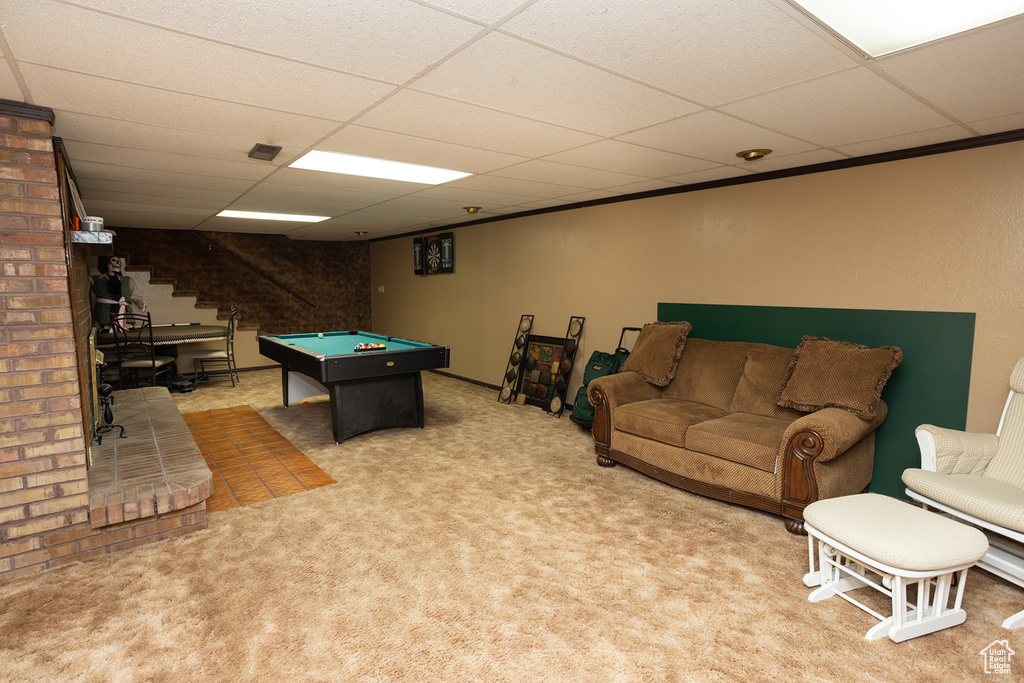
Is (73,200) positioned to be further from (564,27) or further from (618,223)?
(618,223)

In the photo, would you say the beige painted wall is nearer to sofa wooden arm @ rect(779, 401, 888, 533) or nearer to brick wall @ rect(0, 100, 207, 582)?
sofa wooden arm @ rect(779, 401, 888, 533)

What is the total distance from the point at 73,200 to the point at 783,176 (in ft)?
15.7

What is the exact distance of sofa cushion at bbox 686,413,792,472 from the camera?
10.3 feet

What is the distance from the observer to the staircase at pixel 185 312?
765cm

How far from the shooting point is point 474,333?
286 inches

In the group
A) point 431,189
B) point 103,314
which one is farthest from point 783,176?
point 103,314

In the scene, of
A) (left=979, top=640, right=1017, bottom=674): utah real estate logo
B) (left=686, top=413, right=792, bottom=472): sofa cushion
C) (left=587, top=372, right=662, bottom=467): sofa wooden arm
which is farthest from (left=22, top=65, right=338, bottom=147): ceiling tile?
(left=979, top=640, right=1017, bottom=674): utah real estate logo

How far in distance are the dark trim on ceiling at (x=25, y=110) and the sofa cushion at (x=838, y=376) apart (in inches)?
172

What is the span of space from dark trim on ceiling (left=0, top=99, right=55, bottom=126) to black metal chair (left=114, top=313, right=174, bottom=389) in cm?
408

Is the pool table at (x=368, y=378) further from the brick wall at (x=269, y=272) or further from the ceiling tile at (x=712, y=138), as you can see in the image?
the brick wall at (x=269, y=272)

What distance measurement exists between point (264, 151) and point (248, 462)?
2.40m

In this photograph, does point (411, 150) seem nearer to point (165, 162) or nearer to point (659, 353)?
point (165, 162)

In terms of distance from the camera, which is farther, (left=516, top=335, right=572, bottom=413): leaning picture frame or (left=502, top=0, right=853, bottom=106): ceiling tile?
(left=516, top=335, right=572, bottom=413): leaning picture frame

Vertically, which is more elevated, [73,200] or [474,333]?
[73,200]
